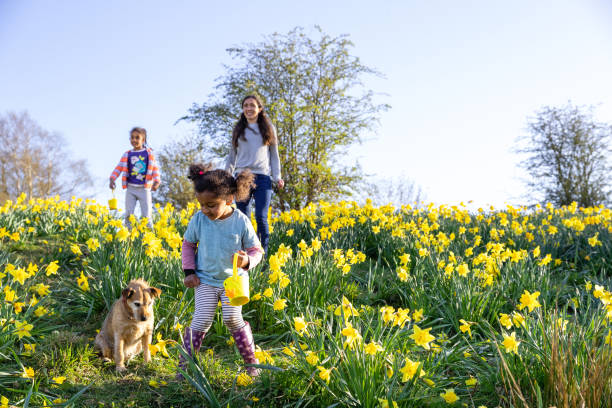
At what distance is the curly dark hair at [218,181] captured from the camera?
2.64m

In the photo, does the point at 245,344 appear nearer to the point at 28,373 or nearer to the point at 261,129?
the point at 28,373

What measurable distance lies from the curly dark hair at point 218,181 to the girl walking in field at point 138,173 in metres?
3.92

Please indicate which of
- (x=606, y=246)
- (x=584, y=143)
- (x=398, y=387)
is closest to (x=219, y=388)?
(x=398, y=387)

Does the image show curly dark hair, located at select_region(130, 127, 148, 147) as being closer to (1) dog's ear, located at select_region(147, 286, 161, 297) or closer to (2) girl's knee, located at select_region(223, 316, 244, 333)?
(1) dog's ear, located at select_region(147, 286, 161, 297)

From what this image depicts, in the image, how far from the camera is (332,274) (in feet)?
13.7

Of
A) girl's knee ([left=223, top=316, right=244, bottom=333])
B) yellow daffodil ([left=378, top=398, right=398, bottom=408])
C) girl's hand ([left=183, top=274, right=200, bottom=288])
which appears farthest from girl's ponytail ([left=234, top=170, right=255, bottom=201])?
yellow daffodil ([left=378, top=398, right=398, bottom=408])

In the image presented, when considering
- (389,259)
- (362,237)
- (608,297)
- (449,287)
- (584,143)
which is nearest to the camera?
(608,297)

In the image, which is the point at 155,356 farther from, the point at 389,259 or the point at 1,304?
the point at 389,259

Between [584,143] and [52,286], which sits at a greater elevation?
[584,143]

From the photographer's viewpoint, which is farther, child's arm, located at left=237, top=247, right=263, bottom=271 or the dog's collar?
the dog's collar

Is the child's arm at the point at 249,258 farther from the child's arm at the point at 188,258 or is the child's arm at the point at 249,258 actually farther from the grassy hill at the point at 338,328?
the child's arm at the point at 188,258

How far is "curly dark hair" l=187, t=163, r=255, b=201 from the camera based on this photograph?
2643 millimetres

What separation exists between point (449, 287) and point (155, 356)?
8.59 feet

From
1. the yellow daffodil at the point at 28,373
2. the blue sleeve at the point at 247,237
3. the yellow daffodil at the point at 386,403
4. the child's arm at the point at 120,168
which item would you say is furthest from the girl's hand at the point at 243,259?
the child's arm at the point at 120,168
